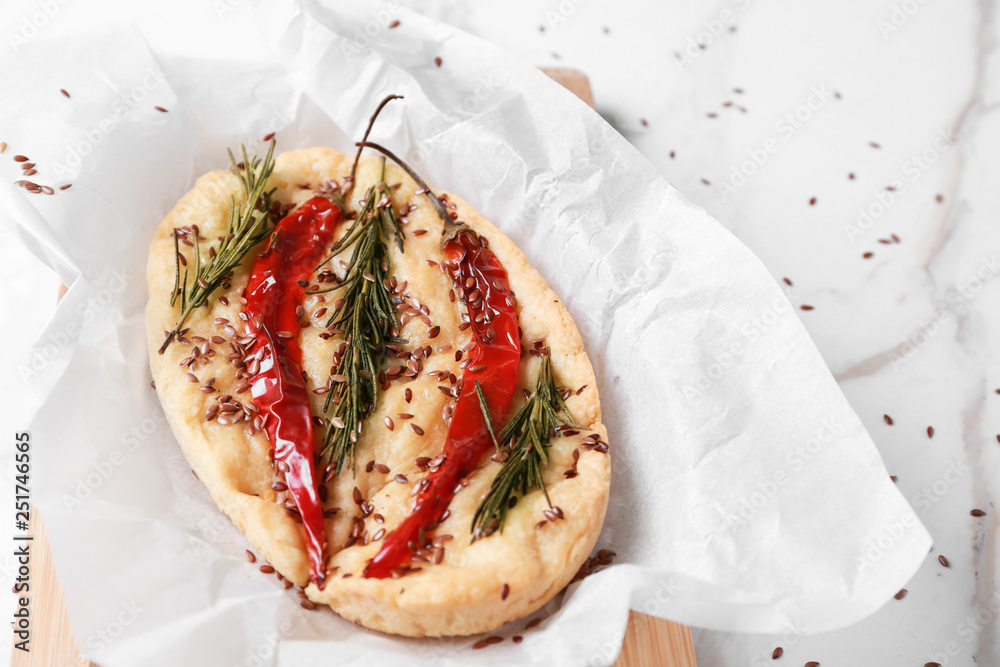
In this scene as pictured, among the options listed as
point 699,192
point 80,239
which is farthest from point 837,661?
point 80,239

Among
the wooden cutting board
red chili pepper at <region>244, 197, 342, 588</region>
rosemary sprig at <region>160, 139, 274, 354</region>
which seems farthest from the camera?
rosemary sprig at <region>160, 139, 274, 354</region>

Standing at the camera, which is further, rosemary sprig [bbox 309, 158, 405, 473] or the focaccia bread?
rosemary sprig [bbox 309, 158, 405, 473]

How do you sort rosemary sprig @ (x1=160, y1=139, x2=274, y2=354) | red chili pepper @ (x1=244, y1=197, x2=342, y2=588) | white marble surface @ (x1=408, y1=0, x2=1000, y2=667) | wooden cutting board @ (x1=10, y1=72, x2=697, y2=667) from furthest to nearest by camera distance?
white marble surface @ (x1=408, y1=0, x2=1000, y2=667), rosemary sprig @ (x1=160, y1=139, x2=274, y2=354), wooden cutting board @ (x1=10, y1=72, x2=697, y2=667), red chili pepper @ (x1=244, y1=197, x2=342, y2=588)

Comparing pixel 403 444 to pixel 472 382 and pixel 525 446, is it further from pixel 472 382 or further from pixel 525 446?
pixel 525 446

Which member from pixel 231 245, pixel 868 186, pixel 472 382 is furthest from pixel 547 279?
pixel 868 186

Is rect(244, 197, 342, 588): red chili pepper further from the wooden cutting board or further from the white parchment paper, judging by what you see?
the wooden cutting board

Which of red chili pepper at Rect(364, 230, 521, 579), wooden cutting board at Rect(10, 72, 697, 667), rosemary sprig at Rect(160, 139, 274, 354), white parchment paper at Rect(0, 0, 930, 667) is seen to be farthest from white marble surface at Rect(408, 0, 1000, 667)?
rosemary sprig at Rect(160, 139, 274, 354)

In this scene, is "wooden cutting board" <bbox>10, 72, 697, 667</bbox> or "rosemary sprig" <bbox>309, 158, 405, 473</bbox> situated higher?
"rosemary sprig" <bbox>309, 158, 405, 473</bbox>
